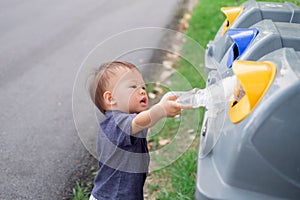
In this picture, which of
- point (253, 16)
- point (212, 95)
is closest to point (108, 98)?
point (212, 95)

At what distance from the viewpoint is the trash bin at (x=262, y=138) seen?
1563mm

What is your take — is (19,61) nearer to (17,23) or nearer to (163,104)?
(17,23)

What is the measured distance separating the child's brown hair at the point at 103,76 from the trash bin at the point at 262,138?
1.86ft

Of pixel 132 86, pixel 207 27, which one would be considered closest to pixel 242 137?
pixel 132 86

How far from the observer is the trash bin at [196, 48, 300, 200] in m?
1.56

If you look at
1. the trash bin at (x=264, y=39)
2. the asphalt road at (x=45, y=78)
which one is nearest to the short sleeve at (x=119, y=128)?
the asphalt road at (x=45, y=78)

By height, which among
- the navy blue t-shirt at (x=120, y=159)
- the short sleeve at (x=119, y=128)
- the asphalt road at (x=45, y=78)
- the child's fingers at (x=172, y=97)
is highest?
the child's fingers at (x=172, y=97)

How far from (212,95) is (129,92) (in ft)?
1.29

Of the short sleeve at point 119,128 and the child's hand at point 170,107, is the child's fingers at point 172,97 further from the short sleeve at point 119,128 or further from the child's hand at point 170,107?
the short sleeve at point 119,128

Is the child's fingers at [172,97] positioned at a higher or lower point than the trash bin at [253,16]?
higher

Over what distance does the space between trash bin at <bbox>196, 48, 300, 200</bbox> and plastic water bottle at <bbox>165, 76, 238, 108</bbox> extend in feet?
0.43

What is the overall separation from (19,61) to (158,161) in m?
2.57

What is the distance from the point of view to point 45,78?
4.65 m

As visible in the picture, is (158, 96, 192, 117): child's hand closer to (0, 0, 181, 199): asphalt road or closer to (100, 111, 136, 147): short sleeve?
(100, 111, 136, 147): short sleeve
